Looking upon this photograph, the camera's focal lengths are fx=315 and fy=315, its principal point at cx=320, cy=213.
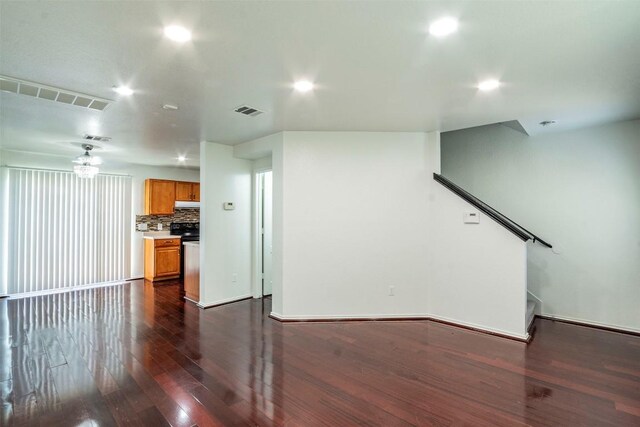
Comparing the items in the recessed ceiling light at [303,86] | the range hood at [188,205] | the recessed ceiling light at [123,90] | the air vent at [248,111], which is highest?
the air vent at [248,111]

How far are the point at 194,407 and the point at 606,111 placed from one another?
4793 mm

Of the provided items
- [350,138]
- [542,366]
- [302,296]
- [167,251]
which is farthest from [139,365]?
[167,251]

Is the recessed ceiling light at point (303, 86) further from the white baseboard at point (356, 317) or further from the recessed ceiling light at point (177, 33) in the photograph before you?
the white baseboard at point (356, 317)

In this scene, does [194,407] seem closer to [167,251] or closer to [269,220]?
[269,220]

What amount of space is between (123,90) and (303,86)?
1.59 metres

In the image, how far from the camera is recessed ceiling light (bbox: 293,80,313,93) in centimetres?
262

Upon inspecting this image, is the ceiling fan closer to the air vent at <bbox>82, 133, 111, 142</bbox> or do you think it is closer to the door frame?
the air vent at <bbox>82, 133, 111, 142</bbox>

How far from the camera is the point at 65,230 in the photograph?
593 cm

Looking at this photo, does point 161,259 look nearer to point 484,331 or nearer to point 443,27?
point 484,331

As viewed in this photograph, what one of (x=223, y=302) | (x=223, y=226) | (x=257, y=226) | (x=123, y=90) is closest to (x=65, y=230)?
(x=223, y=226)

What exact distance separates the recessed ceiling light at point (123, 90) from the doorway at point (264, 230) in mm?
2489

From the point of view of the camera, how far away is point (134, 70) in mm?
2391

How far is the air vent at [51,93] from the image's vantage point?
2.58m

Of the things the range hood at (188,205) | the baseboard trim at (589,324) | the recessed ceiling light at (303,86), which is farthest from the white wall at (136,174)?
the baseboard trim at (589,324)
